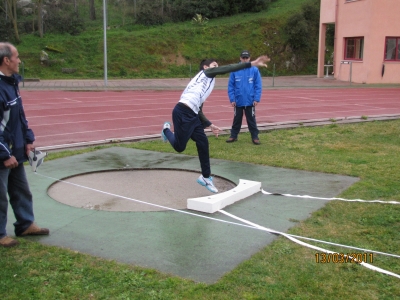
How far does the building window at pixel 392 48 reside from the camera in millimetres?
30592

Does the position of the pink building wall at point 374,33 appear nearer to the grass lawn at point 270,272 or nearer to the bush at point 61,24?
the bush at point 61,24

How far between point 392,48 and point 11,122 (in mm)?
29997

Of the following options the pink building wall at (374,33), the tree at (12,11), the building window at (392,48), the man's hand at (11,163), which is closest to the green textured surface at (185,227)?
the man's hand at (11,163)

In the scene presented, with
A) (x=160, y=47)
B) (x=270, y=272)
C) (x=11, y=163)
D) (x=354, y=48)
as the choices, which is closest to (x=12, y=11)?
(x=160, y=47)

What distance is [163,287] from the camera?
12.8ft

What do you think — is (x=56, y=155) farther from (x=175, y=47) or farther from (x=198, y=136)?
(x=175, y=47)

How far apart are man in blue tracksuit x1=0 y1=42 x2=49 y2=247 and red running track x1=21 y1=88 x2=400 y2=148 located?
5894mm

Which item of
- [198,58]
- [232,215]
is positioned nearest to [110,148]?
[232,215]

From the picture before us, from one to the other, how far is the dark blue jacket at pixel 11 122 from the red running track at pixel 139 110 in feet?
19.8

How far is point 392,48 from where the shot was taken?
101ft

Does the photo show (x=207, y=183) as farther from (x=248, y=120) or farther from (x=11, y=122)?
(x=248, y=120)

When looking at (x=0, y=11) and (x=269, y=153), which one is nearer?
(x=269, y=153)

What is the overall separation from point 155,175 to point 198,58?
3254cm

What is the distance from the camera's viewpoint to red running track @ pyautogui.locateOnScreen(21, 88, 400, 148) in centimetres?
1295
